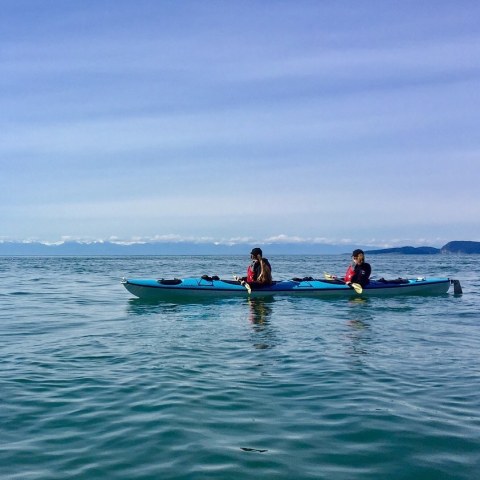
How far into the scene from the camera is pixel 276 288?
878 inches

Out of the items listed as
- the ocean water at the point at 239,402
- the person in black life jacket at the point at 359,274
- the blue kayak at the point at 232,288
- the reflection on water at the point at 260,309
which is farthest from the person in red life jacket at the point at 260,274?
the ocean water at the point at 239,402

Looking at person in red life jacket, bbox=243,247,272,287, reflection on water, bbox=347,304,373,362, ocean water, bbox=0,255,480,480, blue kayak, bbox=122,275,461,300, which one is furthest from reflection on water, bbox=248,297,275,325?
reflection on water, bbox=347,304,373,362

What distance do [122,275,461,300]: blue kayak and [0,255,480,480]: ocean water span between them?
6.89m

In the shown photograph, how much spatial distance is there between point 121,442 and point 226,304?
14.6m

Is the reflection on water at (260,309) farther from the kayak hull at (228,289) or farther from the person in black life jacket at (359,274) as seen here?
the person in black life jacket at (359,274)

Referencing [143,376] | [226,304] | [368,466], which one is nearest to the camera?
[368,466]

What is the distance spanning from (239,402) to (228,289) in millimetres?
14743

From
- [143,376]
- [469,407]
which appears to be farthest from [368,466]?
[143,376]

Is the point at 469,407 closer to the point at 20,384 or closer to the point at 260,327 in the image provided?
the point at 20,384

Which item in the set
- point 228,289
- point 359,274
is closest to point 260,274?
point 228,289

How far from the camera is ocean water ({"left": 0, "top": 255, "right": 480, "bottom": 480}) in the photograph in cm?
528

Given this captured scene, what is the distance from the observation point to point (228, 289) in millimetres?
21984

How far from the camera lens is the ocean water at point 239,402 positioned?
17.3 ft

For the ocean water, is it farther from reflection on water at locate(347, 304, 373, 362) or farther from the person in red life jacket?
the person in red life jacket
